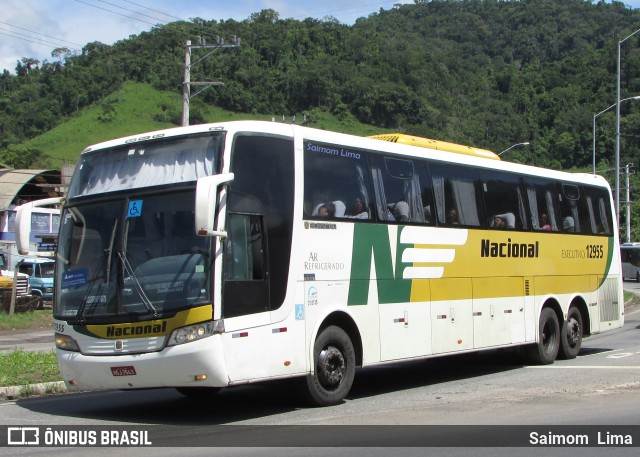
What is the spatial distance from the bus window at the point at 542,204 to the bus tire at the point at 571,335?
1897 mm

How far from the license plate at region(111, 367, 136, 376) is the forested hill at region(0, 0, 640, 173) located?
54965mm

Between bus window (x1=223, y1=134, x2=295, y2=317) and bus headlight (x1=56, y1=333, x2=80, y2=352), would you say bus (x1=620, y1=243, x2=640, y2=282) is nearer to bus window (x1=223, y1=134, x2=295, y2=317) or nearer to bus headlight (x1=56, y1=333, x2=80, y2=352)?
bus window (x1=223, y1=134, x2=295, y2=317)

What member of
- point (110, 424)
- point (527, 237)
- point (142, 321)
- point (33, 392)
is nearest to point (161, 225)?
point (142, 321)

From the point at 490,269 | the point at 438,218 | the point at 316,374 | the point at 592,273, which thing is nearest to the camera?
the point at 316,374

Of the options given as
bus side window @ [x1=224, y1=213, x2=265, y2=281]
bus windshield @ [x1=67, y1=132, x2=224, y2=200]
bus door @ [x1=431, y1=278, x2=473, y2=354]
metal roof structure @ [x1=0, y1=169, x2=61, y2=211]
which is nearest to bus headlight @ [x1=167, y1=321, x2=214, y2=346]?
bus side window @ [x1=224, y1=213, x2=265, y2=281]

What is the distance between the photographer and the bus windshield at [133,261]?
31.6 ft

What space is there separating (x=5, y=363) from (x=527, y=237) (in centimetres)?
953

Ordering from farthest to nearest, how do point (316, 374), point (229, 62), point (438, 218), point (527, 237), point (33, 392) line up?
point (229, 62) < point (527, 237) < point (438, 218) < point (33, 392) < point (316, 374)

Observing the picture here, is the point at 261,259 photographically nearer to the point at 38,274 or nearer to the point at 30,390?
the point at 30,390

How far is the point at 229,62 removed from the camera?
10425 cm

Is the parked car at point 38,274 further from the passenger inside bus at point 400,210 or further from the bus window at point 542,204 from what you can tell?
the passenger inside bus at point 400,210

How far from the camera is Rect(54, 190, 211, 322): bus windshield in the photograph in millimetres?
9635

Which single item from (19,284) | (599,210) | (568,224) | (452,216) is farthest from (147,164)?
(19,284)

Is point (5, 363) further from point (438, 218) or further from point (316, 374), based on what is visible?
point (438, 218)
